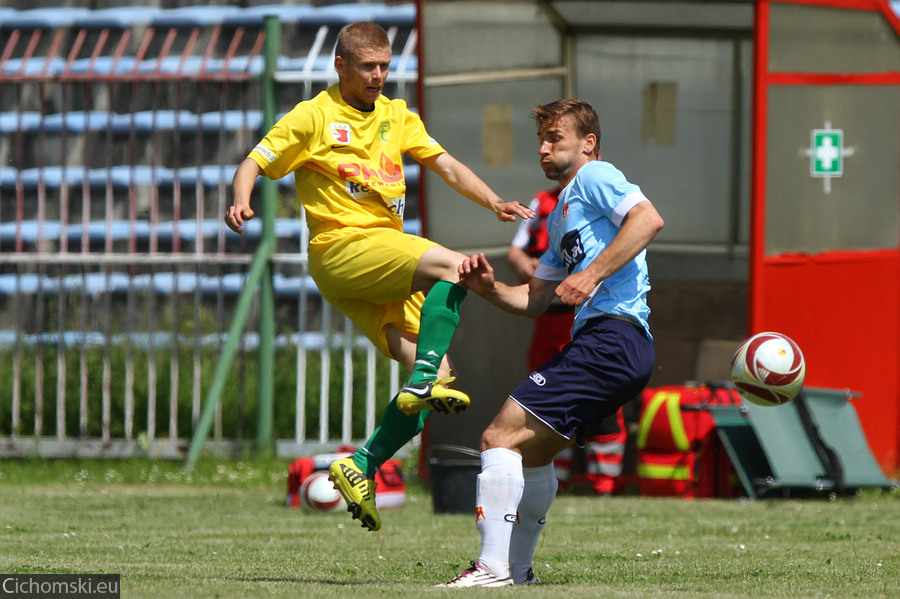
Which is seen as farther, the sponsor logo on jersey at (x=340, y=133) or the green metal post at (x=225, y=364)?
the green metal post at (x=225, y=364)

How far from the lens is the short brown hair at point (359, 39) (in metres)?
5.62

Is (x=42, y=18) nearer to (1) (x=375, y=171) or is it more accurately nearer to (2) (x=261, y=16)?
(2) (x=261, y=16)

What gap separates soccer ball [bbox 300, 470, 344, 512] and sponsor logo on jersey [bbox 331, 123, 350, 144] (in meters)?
2.80

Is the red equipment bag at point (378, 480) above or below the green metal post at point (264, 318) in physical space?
below

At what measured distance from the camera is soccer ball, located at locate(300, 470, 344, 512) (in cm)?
799

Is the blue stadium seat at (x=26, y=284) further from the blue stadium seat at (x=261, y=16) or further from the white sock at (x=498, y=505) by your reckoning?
the white sock at (x=498, y=505)

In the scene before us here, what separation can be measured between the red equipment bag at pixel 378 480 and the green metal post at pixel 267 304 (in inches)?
76.5

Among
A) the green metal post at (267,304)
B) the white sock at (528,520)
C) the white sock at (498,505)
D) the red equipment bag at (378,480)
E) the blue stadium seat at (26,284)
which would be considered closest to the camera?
the white sock at (498,505)

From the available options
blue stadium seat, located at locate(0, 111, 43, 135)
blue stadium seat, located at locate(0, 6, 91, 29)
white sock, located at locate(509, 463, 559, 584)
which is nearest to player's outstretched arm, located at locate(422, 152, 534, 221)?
white sock, located at locate(509, 463, 559, 584)

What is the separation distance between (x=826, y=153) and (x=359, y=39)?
488cm

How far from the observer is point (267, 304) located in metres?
10.4

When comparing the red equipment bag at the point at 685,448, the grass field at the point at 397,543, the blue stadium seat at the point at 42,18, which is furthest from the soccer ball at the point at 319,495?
the blue stadium seat at the point at 42,18

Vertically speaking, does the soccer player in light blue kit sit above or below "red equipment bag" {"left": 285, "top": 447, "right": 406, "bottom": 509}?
above

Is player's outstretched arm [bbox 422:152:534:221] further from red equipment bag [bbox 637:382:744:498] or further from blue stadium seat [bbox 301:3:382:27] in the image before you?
blue stadium seat [bbox 301:3:382:27]
